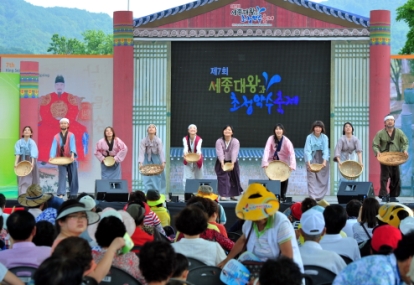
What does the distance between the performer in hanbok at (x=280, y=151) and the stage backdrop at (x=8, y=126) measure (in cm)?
433

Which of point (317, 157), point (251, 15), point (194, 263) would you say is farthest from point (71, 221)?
point (251, 15)

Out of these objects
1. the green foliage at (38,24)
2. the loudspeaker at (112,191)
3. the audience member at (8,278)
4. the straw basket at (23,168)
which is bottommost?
the loudspeaker at (112,191)

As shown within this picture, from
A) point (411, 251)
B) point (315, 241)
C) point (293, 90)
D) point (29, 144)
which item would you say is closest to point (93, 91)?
point (29, 144)

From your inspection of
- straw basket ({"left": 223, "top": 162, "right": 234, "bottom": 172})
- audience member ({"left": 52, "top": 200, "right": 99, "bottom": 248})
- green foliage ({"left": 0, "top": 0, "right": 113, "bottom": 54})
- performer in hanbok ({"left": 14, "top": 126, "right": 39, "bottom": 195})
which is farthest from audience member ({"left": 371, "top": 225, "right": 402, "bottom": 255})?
green foliage ({"left": 0, "top": 0, "right": 113, "bottom": 54})

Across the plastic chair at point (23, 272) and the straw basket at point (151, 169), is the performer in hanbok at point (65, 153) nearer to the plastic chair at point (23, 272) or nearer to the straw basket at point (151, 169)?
the straw basket at point (151, 169)

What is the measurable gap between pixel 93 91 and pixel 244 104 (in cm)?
276

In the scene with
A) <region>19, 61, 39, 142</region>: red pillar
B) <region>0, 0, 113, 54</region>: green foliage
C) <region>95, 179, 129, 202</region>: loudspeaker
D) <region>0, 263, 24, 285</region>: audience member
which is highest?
<region>0, 0, 113, 54</region>: green foliage

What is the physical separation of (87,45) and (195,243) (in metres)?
78.9

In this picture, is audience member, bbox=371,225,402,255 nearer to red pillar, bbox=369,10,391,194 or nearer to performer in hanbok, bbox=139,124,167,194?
performer in hanbok, bbox=139,124,167,194

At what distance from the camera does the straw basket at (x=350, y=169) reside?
1259 centimetres

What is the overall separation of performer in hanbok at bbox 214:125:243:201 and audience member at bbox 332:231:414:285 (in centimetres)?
911

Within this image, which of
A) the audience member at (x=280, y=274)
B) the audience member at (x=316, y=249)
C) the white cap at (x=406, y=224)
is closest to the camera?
the audience member at (x=280, y=274)

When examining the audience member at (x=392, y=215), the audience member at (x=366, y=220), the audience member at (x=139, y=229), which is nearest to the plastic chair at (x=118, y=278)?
the audience member at (x=139, y=229)

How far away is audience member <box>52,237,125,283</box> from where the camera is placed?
4.22m
